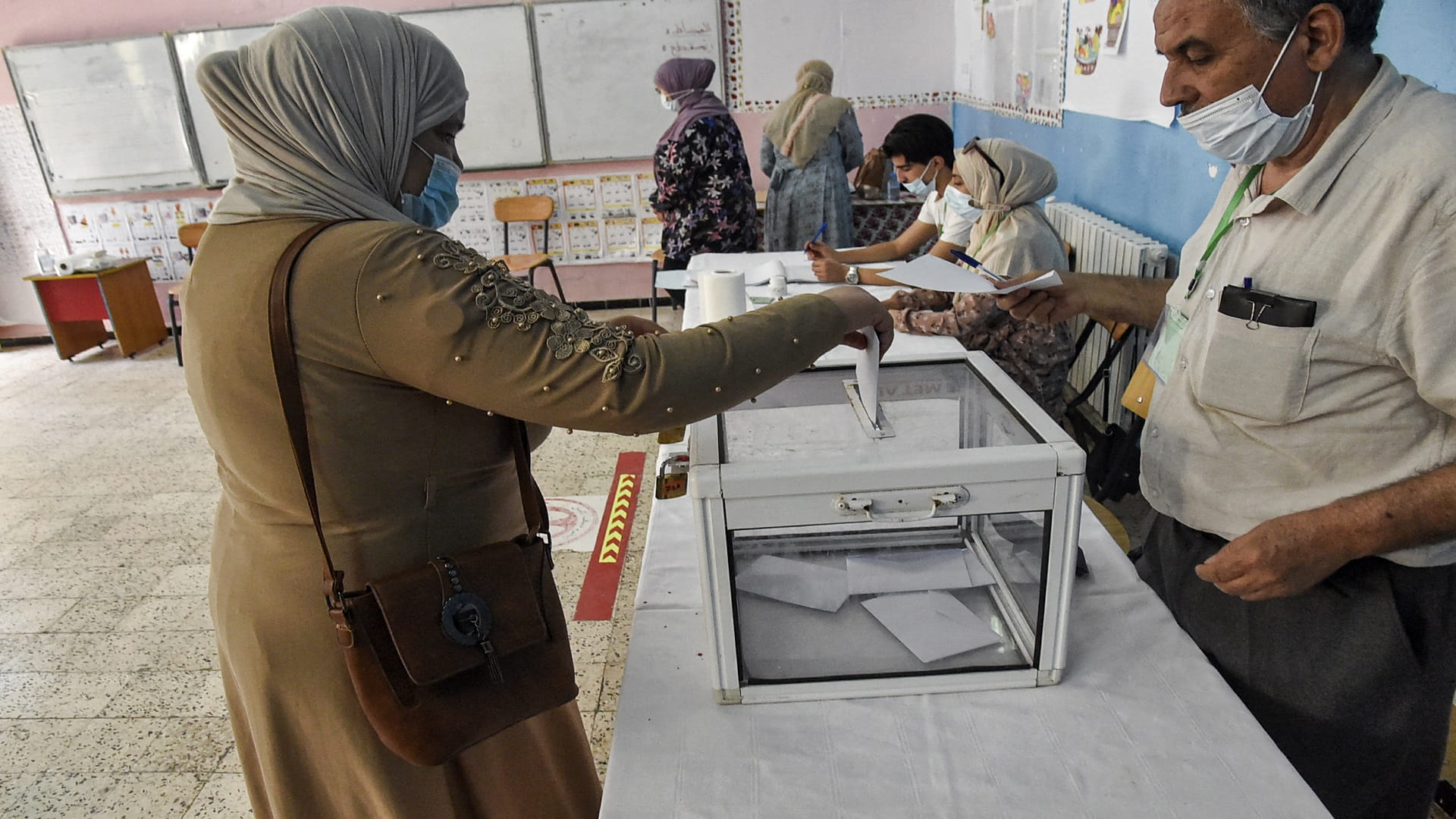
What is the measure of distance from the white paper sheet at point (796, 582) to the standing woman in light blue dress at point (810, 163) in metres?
3.14

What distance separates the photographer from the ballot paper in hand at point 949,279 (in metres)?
1.29

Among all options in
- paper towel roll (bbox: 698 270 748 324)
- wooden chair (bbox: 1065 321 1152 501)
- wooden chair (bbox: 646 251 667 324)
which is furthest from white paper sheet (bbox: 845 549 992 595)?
wooden chair (bbox: 646 251 667 324)

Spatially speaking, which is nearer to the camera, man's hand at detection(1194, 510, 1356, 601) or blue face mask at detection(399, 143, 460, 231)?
man's hand at detection(1194, 510, 1356, 601)

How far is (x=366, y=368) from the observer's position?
87 cm

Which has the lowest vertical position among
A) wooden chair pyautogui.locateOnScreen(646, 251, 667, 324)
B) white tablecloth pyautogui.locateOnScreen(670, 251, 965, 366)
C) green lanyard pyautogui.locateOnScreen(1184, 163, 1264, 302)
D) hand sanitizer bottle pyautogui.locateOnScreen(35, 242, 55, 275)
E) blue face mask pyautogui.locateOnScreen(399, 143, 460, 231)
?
wooden chair pyautogui.locateOnScreen(646, 251, 667, 324)

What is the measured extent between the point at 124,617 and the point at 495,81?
4.11 meters

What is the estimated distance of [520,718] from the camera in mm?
986

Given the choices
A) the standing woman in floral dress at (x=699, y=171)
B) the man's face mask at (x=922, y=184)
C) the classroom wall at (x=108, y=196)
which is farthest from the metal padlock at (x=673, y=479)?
the classroom wall at (x=108, y=196)

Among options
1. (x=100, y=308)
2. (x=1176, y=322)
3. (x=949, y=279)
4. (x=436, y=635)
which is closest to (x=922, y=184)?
(x=949, y=279)

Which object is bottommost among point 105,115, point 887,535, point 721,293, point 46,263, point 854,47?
point 46,263

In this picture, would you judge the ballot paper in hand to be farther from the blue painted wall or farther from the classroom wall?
the classroom wall

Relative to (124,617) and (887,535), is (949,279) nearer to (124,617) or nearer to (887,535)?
(887,535)

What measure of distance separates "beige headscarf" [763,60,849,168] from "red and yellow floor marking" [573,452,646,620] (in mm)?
1717

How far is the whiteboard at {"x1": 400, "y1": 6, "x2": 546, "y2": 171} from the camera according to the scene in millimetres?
5488
